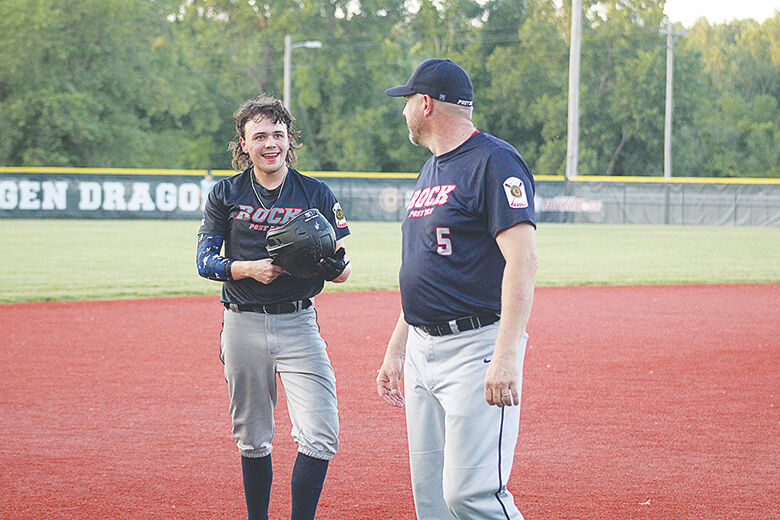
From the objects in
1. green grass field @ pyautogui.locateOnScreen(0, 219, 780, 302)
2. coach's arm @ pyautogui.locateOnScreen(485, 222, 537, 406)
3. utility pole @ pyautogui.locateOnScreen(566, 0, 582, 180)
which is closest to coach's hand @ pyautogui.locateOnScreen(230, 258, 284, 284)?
coach's arm @ pyautogui.locateOnScreen(485, 222, 537, 406)

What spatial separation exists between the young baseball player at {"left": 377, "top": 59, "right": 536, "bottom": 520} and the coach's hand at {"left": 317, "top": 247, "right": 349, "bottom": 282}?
670 millimetres

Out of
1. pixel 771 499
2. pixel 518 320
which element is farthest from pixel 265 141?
pixel 771 499

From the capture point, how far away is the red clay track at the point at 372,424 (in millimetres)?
4754

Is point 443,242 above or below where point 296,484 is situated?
above

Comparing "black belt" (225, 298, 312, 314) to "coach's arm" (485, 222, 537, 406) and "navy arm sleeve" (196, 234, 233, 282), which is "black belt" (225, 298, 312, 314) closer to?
"navy arm sleeve" (196, 234, 233, 282)

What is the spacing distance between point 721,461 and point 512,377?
9.20 ft

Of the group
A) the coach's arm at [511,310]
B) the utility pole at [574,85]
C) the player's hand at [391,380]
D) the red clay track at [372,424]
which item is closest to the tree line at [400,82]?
the utility pole at [574,85]

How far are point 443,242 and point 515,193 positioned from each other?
12.6 inches

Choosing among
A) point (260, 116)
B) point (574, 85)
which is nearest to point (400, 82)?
point (574, 85)

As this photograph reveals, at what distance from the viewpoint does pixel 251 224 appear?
4246 millimetres

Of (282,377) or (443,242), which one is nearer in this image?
(443,242)

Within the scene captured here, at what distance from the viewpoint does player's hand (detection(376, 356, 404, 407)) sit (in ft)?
12.6

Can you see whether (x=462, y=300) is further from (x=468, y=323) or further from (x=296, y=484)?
(x=296, y=484)

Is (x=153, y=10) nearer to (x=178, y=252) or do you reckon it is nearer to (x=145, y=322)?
(x=178, y=252)
